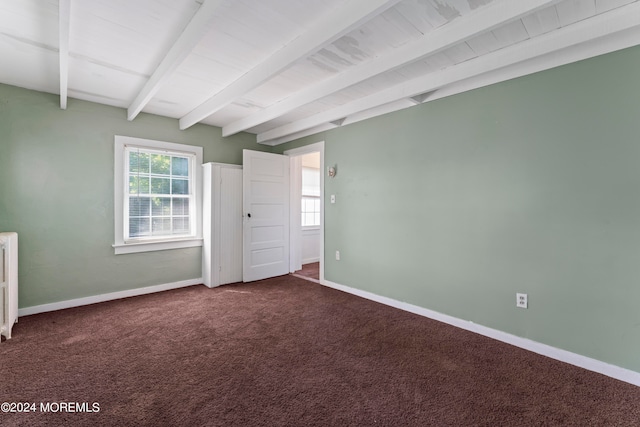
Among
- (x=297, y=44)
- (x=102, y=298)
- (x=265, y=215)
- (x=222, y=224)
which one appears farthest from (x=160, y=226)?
(x=297, y=44)

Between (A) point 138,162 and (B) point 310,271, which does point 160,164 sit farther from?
(B) point 310,271

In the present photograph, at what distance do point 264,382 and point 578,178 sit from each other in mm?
2760

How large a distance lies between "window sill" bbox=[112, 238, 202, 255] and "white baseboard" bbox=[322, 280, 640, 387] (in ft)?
9.25

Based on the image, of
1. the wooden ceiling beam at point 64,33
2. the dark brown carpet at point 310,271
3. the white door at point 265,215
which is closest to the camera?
the wooden ceiling beam at point 64,33

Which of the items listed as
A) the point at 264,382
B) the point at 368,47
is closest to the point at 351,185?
the point at 368,47

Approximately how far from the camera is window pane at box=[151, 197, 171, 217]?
4.02 metres

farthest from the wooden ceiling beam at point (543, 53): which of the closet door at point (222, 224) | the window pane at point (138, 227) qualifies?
the window pane at point (138, 227)

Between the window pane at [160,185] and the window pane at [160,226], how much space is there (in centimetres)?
39

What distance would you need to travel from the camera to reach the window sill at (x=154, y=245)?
12.3 feet

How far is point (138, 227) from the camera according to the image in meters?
3.90

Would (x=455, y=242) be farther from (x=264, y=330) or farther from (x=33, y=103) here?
(x=33, y=103)

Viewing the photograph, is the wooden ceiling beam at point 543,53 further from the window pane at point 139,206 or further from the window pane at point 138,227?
the window pane at point 138,227

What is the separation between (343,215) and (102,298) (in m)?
3.22

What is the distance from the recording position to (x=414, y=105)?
3262 mm
